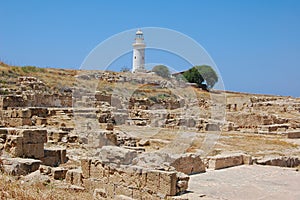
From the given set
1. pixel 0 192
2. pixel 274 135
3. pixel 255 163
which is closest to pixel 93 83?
pixel 274 135

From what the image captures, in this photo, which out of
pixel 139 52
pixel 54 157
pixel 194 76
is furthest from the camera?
pixel 194 76

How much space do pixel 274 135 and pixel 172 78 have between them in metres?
21.2

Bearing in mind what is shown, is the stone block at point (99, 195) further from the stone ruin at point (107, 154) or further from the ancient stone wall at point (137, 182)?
the ancient stone wall at point (137, 182)

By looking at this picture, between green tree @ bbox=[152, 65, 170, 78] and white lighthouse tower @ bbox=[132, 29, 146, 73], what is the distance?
137 cm

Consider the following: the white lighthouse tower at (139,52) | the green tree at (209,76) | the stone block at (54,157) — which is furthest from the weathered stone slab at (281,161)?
the green tree at (209,76)

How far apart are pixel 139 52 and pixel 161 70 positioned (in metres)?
5.55

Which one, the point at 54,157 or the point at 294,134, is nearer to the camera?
the point at 54,157

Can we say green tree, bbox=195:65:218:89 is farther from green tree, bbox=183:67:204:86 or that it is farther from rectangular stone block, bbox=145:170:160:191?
rectangular stone block, bbox=145:170:160:191

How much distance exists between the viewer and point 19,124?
1594cm

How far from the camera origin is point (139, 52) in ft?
123

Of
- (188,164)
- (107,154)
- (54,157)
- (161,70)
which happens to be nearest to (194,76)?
(161,70)

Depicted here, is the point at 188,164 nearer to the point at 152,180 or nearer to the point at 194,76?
the point at 152,180

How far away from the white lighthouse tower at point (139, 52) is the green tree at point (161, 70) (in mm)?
1375

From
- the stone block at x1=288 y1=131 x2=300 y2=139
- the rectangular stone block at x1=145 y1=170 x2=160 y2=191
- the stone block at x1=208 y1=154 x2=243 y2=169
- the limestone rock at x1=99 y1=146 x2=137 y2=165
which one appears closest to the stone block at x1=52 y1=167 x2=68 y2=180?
the limestone rock at x1=99 y1=146 x2=137 y2=165
